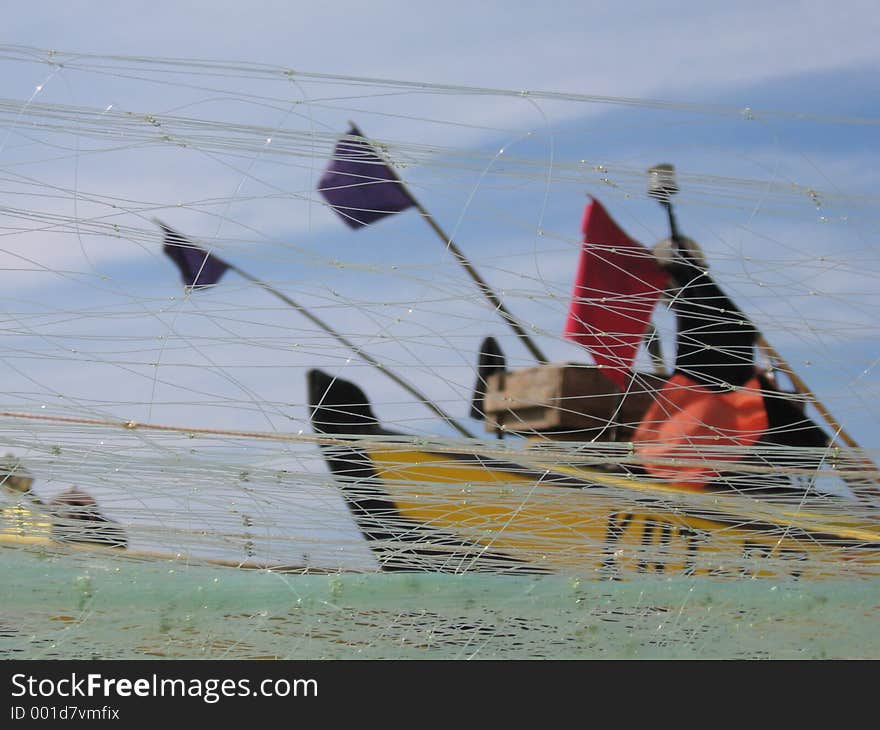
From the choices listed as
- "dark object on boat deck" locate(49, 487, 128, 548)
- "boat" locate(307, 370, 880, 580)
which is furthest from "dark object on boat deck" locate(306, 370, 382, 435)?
"dark object on boat deck" locate(49, 487, 128, 548)

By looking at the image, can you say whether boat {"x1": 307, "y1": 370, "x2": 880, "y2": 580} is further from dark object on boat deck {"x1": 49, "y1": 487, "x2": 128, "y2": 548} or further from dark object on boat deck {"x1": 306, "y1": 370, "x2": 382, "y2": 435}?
dark object on boat deck {"x1": 306, "y1": 370, "x2": 382, "y2": 435}

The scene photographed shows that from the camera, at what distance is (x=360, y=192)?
177 inches

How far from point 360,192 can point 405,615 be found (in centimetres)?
179

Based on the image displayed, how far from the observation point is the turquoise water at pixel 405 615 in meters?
3.29

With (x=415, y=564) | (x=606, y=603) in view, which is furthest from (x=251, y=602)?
(x=606, y=603)

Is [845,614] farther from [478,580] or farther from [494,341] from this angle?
[494,341]

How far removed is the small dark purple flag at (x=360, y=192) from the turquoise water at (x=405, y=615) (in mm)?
1378

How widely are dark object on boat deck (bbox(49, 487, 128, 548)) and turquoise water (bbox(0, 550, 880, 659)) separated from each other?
0.27 ft

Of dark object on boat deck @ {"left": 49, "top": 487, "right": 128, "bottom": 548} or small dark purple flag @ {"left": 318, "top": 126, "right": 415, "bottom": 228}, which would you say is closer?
dark object on boat deck @ {"left": 49, "top": 487, "right": 128, "bottom": 548}

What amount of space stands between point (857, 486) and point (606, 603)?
1.10m

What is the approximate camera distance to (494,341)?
4.89 metres

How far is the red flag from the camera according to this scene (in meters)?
4.38

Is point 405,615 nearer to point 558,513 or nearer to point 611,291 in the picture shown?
point 558,513

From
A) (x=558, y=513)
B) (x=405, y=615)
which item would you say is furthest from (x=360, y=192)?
(x=405, y=615)
